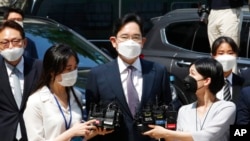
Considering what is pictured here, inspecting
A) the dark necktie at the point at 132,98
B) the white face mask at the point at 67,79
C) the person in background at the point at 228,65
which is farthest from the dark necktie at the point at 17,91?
the person in background at the point at 228,65

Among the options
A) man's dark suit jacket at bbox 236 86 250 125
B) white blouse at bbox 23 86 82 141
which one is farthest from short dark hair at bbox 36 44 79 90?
man's dark suit jacket at bbox 236 86 250 125

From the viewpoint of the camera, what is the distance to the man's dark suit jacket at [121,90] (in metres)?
4.55

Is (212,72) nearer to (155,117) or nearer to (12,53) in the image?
(155,117)

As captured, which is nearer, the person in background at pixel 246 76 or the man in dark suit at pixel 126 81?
the man in dark suit at pixel 126 81

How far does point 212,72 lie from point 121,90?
61 cm

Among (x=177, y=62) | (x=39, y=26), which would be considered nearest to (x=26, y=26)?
(x=39, y=26)

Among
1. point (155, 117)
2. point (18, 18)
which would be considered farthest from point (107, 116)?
point (18, 18)

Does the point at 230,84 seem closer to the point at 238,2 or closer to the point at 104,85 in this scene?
the point at 104,85

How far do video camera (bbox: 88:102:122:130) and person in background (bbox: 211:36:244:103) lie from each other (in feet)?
3.58

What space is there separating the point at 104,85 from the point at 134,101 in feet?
0.75

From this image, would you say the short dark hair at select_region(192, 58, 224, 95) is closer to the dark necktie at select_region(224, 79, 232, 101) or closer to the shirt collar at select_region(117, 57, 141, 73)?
the shirt collar at select_region(117, 57, 141, 73)

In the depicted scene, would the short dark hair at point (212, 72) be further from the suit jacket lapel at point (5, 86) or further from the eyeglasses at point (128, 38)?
the suit jacket lapel at point (5, 86)

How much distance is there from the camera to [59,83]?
446cm

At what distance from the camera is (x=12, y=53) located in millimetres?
4777
